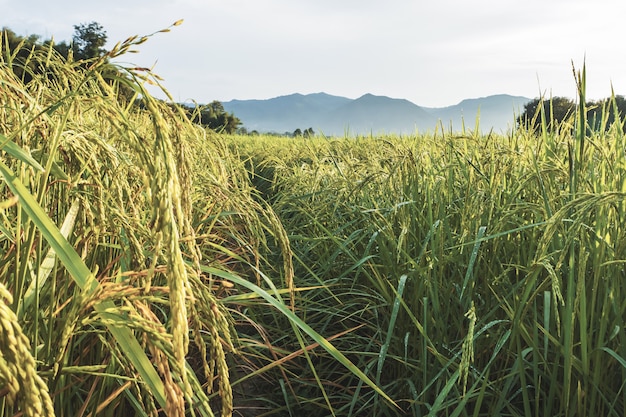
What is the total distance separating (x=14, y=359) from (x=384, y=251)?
1638mm

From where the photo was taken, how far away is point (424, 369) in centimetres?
152

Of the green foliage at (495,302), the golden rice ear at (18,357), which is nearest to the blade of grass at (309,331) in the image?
the green foliage at (495,302)

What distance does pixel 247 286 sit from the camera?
1027mm

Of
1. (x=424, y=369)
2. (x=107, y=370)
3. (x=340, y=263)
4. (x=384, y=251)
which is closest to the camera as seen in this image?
(x=107, y=370)

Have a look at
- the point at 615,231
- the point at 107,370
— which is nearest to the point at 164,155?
the point at 107,370

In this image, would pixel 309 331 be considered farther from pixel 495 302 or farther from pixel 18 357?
pixel 495 302

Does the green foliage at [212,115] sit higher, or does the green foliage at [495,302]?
the green foliage at [212,115]

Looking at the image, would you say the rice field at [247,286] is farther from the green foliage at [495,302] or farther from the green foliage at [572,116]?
the green foliage at [572,116]

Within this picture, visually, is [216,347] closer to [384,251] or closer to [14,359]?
[14,359]

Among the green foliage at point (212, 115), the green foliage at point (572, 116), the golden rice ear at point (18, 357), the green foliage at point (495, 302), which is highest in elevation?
A: the green foliage at point (212, 115)

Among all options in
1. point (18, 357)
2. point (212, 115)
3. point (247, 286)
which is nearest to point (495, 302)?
point (247, 286)

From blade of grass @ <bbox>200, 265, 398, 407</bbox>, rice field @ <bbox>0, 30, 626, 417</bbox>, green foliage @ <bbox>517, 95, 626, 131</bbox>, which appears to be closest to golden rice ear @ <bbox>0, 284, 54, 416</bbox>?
rice field @ <bbox>0, 30, 626, 417</bbox>

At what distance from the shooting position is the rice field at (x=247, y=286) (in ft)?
2.21

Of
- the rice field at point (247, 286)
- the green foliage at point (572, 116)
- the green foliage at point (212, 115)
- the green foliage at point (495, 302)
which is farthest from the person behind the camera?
the green foliage at point (212, 115)
